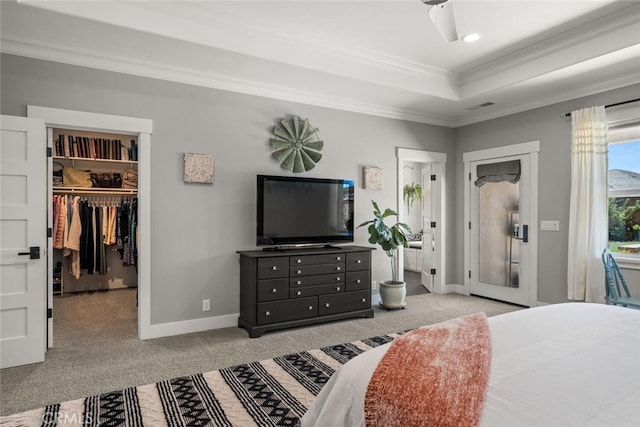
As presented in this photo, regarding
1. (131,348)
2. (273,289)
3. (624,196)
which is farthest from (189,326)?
(624,196)

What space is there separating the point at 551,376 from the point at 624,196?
3846 mm

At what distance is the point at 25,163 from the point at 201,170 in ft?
4.70

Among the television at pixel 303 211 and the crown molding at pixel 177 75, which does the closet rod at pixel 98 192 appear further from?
the television at pixel 303 211

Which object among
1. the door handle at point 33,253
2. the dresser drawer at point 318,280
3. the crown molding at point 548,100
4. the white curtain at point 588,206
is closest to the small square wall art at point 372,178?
the dresser drawer at point 318,280

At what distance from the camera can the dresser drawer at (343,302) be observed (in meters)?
4.13

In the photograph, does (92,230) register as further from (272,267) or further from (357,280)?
(357,280)

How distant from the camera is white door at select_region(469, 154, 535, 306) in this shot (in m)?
4.92

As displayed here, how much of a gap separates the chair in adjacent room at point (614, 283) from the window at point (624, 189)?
339 mm

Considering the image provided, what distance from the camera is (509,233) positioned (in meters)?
5.12

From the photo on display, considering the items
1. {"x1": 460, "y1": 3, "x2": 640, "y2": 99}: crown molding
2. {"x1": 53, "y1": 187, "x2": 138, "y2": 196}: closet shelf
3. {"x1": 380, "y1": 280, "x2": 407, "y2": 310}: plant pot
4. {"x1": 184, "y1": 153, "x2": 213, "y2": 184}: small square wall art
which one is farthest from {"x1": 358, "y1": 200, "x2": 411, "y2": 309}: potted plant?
{"x1": 53, "y1": 187, "x2": 138, "y2": 196}: closet shelf

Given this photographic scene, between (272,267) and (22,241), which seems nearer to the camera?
(22,241)

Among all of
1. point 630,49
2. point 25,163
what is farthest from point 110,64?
point 630,49

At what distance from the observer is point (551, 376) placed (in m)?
1.23

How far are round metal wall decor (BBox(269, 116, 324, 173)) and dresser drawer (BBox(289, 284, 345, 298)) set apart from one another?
1362 millimetres
